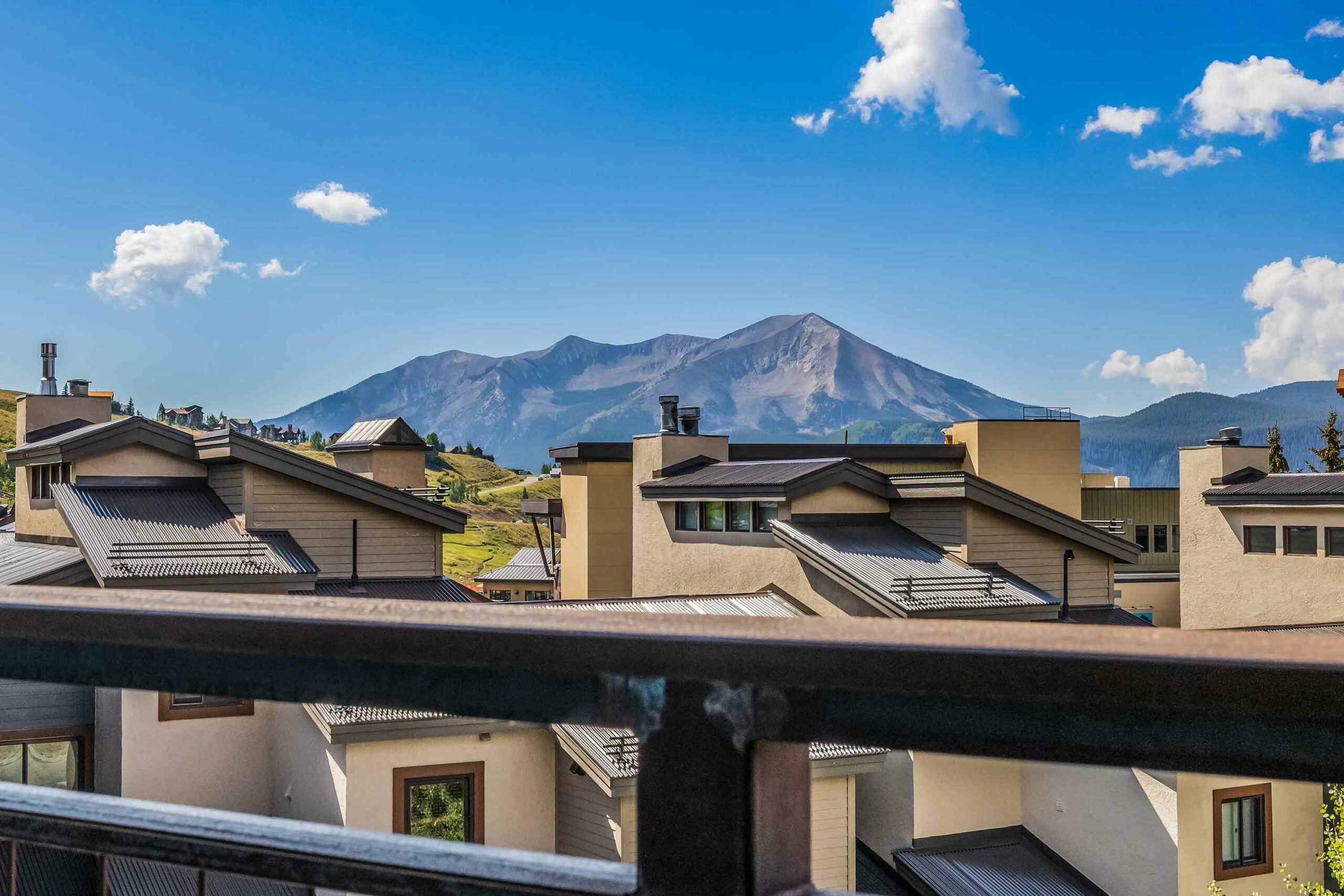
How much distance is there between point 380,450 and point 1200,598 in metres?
22.6

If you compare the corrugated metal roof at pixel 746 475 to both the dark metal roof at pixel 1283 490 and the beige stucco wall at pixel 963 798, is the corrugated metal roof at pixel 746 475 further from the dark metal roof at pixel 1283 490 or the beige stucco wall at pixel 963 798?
the dark metal roof at pixel 1283 490

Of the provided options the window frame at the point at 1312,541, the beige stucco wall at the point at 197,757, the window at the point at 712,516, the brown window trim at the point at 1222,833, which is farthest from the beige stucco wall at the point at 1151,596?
the beige stucco wall at the point at 197,757

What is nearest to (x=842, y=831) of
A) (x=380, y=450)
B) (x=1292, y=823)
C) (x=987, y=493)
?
(x=1292, y=823)

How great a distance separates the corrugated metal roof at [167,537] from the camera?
14336 millimetres

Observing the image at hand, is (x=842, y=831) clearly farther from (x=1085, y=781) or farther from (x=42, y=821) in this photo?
(x=42, y=821)

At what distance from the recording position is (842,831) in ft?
37.8

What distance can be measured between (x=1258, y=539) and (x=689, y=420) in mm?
15495

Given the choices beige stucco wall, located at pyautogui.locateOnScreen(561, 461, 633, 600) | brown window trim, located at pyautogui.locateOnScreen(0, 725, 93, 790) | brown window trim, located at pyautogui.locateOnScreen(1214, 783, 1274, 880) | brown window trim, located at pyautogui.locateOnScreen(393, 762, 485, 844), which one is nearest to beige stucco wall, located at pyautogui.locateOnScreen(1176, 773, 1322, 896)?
brown window trim, located at pyautogui.locateOnScreen(1214, 783, 1274, 880)

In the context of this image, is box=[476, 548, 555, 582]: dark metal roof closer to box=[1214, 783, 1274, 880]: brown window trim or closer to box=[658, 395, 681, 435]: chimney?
box=[658, 395, 681, 435]: chimney

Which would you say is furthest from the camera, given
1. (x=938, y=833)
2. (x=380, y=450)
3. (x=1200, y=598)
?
(x=1200, y=598)

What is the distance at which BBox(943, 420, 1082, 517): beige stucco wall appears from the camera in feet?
109

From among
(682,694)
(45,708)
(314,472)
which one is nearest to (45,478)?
(314,472)

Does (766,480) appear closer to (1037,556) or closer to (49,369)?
(1037,556)

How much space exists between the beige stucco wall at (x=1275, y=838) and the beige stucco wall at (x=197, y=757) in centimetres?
1181
